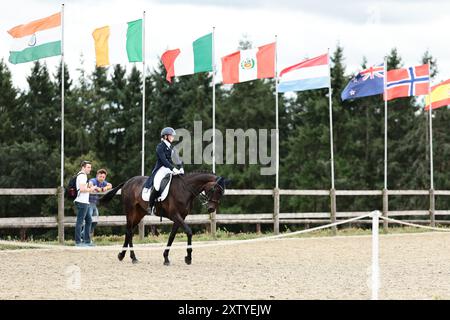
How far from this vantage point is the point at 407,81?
26.2 m

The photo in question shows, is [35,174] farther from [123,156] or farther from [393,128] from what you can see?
[393,128]

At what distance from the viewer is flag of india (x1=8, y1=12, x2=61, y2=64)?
19.2 m

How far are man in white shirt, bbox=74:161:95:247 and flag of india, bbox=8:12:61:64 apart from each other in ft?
11.8

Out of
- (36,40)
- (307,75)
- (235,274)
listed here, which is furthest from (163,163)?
(307,75)

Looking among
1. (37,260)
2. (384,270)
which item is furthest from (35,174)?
(384,270)

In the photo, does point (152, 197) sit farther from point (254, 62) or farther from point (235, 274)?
point (254, 62)

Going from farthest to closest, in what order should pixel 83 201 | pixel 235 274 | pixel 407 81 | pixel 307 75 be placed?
pixel 407 81 → pixel 307 75 → pixel 83 201 → pixel 235 274

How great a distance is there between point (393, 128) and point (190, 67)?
3200 cm

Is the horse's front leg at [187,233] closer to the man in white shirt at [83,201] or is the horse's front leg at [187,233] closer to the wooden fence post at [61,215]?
the man in white shirt at [83,201]

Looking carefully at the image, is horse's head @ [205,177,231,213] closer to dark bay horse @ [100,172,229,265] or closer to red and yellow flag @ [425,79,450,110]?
dark bay horse @ [100,172,229,265]

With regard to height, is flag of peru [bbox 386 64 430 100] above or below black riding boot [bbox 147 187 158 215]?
above

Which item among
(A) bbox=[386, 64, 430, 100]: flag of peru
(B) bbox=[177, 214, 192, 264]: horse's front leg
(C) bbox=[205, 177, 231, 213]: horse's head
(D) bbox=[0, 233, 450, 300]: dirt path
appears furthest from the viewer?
(A) bbox=[386, 64, 430, 100]: flag of peru

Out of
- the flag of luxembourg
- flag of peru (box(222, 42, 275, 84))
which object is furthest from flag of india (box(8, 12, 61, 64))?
the flag of luxembourg

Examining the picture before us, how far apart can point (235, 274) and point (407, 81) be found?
15.4m
